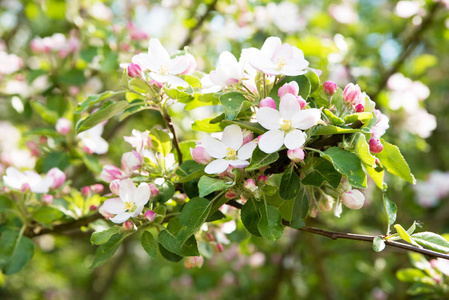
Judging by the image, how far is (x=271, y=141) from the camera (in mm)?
873

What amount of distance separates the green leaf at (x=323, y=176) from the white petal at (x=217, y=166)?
0.17 m

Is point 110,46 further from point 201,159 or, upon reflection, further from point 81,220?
point 201,159

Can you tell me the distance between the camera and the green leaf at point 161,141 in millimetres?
1064

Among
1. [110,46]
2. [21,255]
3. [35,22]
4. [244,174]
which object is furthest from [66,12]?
[244,174]

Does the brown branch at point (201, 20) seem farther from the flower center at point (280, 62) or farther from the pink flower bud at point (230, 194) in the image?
the pink flower bud at point (230, 194)

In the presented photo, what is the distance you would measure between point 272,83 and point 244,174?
0.23 metres

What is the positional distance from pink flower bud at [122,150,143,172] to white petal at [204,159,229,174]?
226mm

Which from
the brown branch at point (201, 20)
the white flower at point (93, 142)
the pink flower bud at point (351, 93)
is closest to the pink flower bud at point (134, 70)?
the pink flower bud at point (351, 93)

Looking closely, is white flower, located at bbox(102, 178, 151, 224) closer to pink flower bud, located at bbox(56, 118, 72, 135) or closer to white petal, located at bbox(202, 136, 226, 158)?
white petal, located at bbox(202, 136, 226, 158)

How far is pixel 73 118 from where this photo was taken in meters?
1.77

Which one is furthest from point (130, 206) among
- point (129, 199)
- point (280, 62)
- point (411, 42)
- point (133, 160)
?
point (411, 42)

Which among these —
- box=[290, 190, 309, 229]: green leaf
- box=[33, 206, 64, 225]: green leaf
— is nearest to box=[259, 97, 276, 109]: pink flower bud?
box=[290, 190, 309, 229]: green leaf

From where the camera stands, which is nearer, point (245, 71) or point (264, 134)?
point (264, 134)

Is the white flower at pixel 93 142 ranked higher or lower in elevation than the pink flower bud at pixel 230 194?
lower
